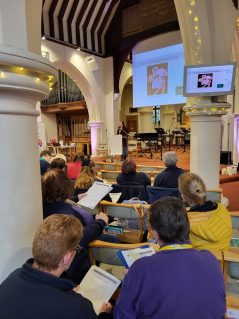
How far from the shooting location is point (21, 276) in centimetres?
90

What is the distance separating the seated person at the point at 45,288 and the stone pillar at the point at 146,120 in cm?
1536

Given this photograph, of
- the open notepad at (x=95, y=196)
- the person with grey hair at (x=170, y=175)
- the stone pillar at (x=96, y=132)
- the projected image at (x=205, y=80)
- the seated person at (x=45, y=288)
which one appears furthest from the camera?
the stone pillar at (x=96, y=132)

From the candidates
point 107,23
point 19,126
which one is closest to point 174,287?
point 19,126

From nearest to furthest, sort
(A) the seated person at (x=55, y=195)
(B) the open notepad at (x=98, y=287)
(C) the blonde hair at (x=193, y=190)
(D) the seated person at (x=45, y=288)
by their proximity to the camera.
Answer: (D) the seated person at (x=45, y=288), (B) the open notepad at (x=98, y=287), (A) the seated person at (x=55, y=195), (C) the blonde hair at (x=193, y=190)

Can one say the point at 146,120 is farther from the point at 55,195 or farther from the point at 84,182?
the point at 55,195

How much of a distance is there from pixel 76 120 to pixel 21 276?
44.3ft

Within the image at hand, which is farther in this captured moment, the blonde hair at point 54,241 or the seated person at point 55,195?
the seated person at point 55,195

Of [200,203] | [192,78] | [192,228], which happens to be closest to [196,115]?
[192,78]

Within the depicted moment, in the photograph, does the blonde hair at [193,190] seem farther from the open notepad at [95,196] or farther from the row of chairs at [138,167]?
the row of chairs at [138,167]

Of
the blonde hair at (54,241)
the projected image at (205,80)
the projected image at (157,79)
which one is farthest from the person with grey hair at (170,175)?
the projected image at (157,79)

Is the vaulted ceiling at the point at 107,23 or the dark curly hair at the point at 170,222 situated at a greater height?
the vaulted ceiling at the point at 107,23

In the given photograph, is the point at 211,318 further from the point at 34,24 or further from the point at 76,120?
the point at 76,120

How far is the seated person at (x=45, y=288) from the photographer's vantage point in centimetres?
83

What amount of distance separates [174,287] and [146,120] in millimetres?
15601
